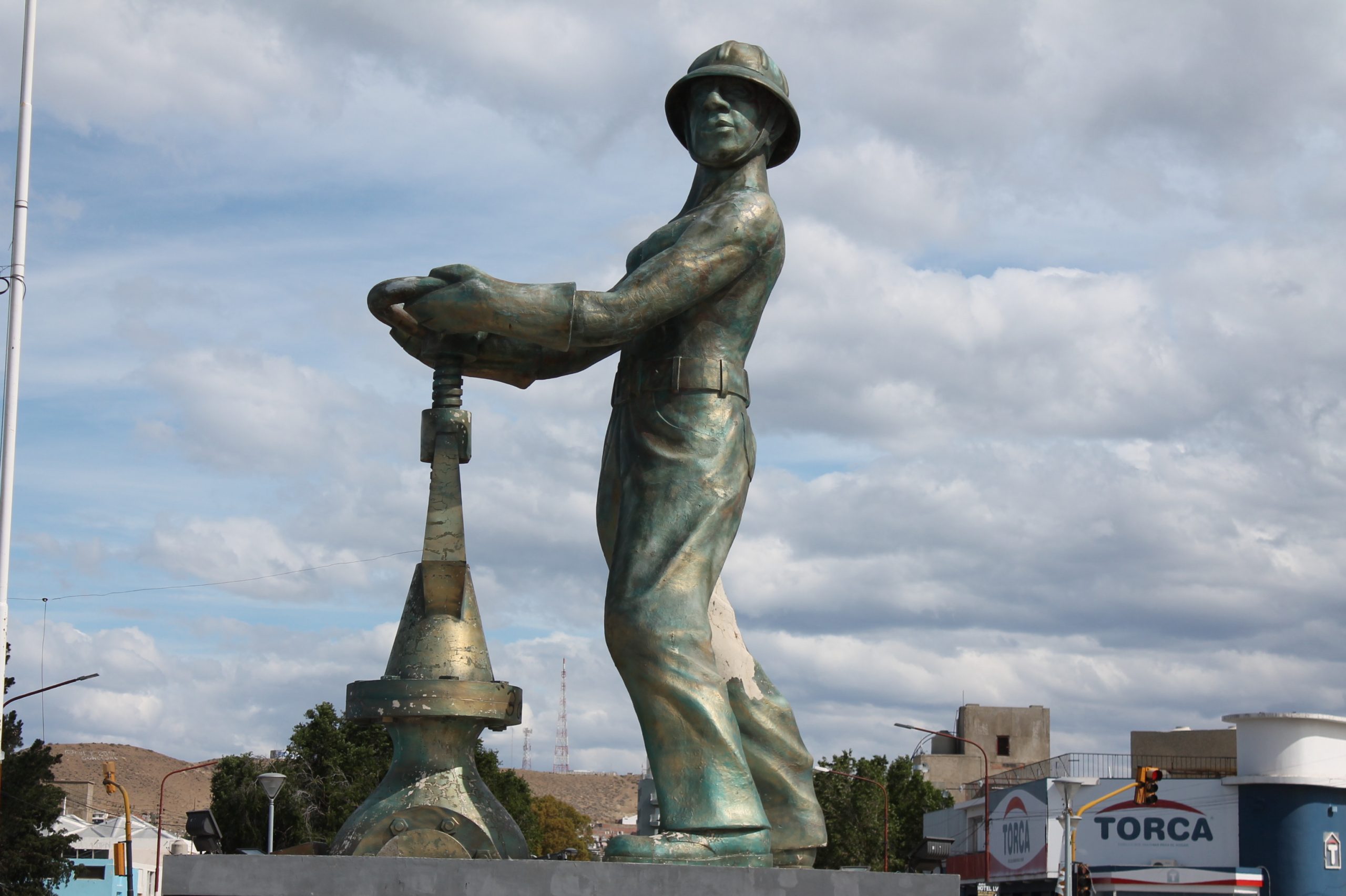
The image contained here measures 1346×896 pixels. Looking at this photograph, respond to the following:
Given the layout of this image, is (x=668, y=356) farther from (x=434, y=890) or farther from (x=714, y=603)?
(x=434, y=890)

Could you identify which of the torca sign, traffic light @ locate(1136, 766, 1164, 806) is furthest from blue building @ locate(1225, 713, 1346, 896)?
traffic light @ locate(1136, 766, 1164, 806)

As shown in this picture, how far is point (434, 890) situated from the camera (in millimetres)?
4973

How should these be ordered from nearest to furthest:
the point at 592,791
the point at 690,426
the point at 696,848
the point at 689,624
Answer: the point at 696,848 → the point at 689,624 → the point at 690,426 → the point at 592,791

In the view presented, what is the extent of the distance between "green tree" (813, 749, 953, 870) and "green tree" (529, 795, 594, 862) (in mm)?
26233

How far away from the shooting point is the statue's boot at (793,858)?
6113mm

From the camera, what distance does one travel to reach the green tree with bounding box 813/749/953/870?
4691 centimetres

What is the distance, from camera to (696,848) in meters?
5.45

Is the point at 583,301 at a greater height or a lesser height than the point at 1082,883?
greater

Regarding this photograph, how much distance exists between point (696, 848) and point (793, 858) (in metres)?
0.82

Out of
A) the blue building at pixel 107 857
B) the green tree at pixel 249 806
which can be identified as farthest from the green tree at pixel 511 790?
the blue building at pixel 107 857

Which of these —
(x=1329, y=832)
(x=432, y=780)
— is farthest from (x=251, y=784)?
(x=432, y=780)

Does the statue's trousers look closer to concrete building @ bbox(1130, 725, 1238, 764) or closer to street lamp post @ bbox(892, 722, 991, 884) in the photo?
street lamp post @ bbox(892, 722, 991, 884)

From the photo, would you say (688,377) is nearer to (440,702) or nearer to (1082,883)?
(440,702)

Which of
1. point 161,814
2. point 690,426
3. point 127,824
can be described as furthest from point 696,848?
point 161,814
